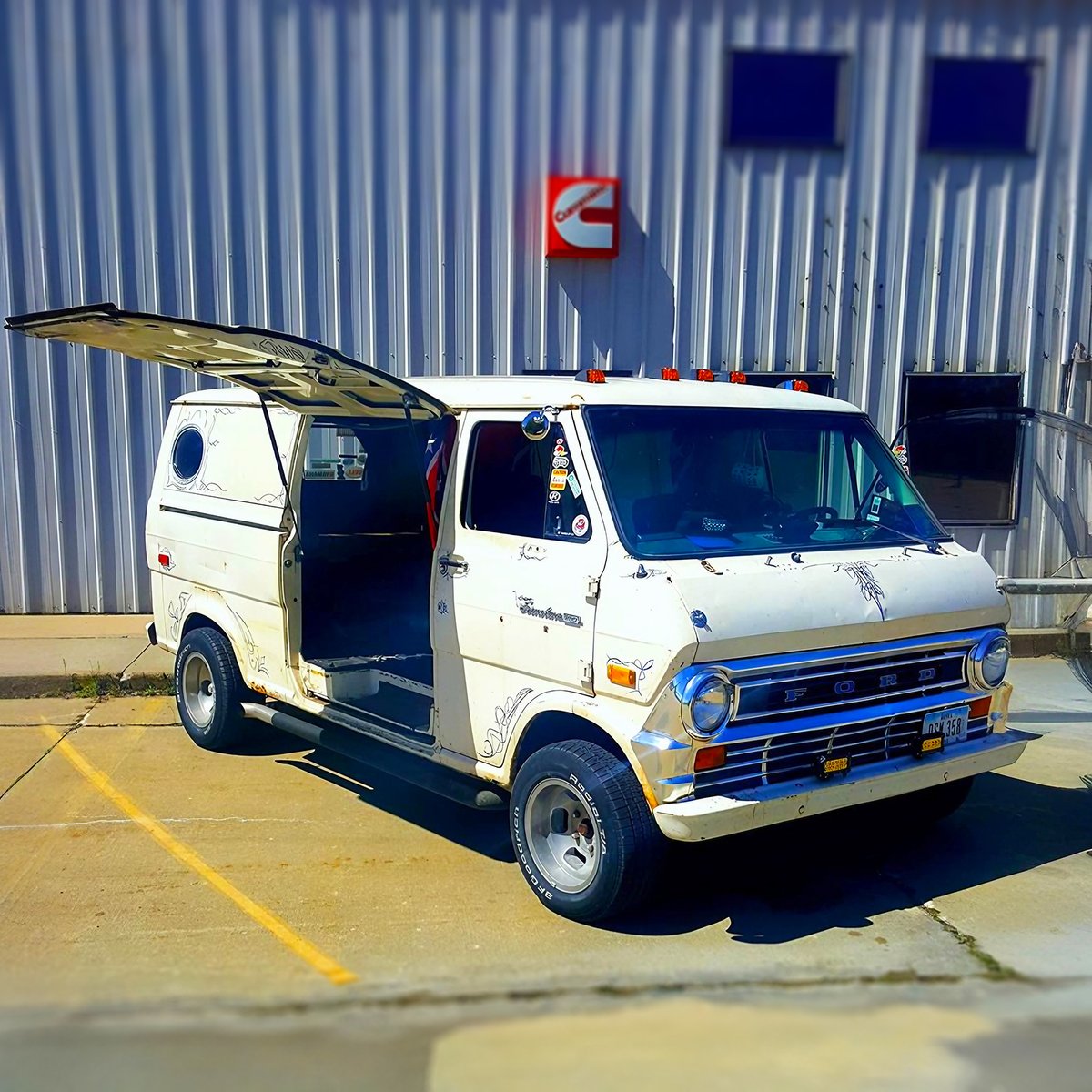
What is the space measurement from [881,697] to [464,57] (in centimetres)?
755

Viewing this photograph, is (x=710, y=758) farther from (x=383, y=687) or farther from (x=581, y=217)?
(x=581, y=217)

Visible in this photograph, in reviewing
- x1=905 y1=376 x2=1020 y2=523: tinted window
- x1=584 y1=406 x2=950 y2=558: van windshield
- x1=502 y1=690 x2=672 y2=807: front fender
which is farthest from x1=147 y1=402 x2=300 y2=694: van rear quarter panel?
x1=905 y1=376 x2=1020 y2=523: tinted window

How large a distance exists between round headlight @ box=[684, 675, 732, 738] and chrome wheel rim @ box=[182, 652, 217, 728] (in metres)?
3.87

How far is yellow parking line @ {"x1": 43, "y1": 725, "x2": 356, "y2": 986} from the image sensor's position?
411 centimetres

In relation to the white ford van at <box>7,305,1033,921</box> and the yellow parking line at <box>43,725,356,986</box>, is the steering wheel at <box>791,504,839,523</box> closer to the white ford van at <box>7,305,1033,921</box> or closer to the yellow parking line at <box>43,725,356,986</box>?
the white ford van at <box>7,305,1033,921</box>

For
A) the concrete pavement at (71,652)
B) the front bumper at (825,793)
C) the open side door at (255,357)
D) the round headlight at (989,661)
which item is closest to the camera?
the front bumper at (825,793)

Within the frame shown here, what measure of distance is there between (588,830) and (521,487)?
154 cm

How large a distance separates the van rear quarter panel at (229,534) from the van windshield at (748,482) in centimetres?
217

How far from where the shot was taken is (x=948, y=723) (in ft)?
15.4

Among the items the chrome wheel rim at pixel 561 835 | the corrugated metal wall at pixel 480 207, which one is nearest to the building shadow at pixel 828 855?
the chrome wheel rim at pixel 561 835

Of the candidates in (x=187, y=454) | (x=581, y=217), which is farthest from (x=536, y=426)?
(x=581, y=217)

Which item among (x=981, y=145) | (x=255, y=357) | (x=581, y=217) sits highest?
(x=981, y=145)

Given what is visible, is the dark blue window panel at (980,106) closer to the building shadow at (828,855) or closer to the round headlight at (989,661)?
the building shadow at (828,855)

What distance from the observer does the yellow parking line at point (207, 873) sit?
13.5 ft
